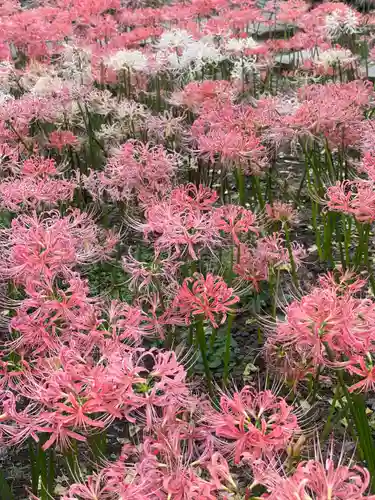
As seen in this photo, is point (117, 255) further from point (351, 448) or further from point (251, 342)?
point (351, 448)

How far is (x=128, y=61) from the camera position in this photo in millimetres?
4797

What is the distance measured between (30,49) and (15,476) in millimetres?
4541

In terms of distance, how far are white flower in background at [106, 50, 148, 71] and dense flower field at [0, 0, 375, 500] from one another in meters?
0.01

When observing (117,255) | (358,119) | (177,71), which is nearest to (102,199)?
(117,255)

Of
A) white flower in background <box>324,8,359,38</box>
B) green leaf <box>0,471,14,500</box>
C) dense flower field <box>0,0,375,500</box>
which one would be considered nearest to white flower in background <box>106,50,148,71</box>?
dense flower field <box>0,0,375,500</box>

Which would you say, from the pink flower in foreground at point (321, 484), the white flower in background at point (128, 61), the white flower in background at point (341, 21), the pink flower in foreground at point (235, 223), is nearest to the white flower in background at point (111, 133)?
the white flower in background at point (128, 61)

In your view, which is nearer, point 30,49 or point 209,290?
point 209,290

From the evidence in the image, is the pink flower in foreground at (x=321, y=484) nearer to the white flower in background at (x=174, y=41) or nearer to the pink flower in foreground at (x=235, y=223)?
the pink flower in foreground at (x=235, y=223)

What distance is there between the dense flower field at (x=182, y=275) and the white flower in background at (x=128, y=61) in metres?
0.01

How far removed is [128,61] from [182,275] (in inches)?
101

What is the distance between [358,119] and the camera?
3641 millimetres

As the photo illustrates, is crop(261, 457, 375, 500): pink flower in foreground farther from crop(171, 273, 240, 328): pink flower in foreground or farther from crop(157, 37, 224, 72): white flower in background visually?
crop(157, 37, 224, 72): white flower in background

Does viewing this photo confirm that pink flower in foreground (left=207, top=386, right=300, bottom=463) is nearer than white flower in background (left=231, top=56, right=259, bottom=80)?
Yes

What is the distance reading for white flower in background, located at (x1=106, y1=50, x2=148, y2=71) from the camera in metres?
4.79
